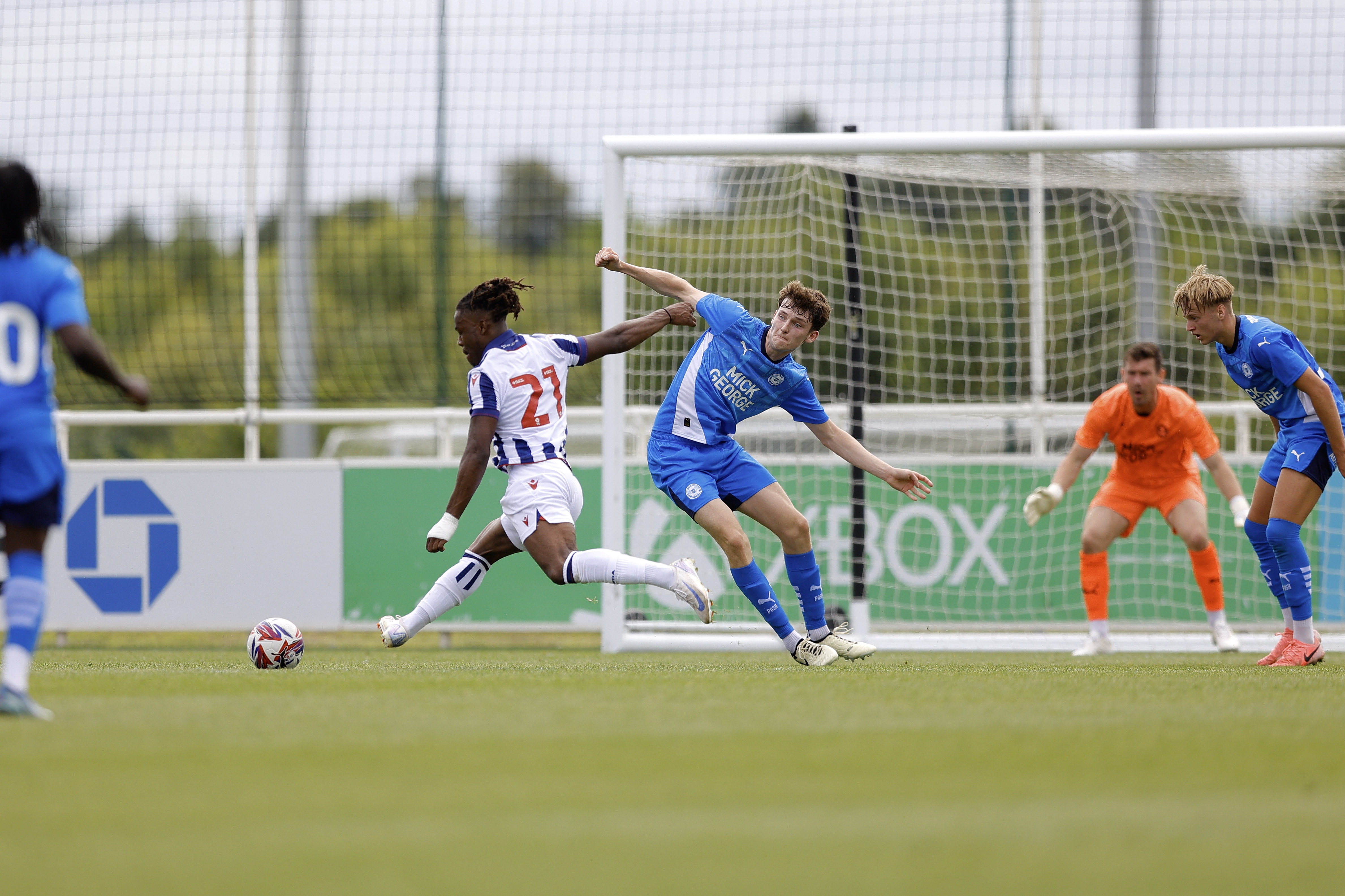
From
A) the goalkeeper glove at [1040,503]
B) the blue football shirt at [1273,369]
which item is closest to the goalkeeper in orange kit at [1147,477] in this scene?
the goalkeeper glove at [1040,503]

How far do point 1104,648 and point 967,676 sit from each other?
2843 millimetres

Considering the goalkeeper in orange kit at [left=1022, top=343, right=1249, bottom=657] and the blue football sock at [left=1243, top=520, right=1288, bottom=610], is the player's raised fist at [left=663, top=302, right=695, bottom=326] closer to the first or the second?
the goalkeeper in orange kit at [left=1022, top=343, right=1249, bottom=657]

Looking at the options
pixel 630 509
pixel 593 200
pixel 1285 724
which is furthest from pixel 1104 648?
pixel 593 200

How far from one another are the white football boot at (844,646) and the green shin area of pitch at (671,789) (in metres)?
1.42

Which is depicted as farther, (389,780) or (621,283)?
(621,283)

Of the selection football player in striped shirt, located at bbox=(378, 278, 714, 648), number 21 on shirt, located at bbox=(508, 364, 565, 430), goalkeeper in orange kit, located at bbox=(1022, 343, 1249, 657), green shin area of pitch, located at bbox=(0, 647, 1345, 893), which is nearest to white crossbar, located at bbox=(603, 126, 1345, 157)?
goalkeeper in orange kit, located at bbox=(1022, 343, 1249, 657)

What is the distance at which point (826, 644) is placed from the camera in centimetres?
717

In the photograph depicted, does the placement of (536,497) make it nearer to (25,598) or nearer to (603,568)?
(603,568)

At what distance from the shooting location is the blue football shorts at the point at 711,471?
7000 millimetres

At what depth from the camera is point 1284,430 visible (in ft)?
23.7

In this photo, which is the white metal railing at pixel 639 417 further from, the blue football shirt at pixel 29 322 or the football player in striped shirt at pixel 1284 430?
the blue football shirt at pixel 29 322

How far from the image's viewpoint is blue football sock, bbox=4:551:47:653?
175 inches

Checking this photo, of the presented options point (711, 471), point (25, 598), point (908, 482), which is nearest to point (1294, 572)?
point (908, 482)

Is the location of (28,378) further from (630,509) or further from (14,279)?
(630,509)
